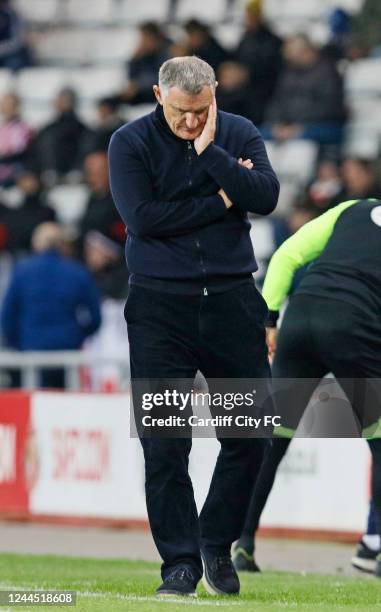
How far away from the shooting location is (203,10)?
1950cm

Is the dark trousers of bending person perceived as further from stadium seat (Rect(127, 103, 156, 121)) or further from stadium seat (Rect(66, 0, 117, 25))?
stadium seat (Rect(66, 0, 117, 25))

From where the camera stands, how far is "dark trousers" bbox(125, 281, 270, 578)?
6.34 m

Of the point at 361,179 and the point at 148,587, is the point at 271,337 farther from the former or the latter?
the point at 361,179

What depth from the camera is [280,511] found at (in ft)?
36.0

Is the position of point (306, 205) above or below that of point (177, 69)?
below

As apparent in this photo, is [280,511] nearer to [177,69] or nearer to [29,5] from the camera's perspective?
[177,69]

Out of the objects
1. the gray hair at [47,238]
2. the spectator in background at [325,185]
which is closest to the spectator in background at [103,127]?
the spectator in background at [325,185]

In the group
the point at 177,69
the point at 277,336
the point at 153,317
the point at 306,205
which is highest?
the point at 177,69

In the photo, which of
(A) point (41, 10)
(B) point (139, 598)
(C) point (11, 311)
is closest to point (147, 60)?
(A) point (41, 10)

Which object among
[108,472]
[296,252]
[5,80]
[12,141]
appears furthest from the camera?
[5,80]

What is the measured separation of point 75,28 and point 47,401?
9.79 meters

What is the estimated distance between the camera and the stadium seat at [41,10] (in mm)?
21062

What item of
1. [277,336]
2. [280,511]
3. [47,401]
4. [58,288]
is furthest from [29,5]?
[277,336]

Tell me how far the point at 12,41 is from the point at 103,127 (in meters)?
3.95
